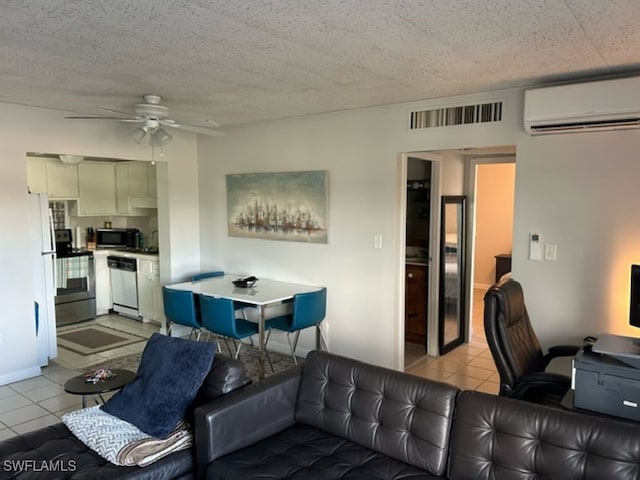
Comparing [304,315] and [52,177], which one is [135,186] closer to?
[52,177]

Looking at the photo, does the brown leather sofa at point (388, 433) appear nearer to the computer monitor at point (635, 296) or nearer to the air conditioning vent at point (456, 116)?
the computer monitor at point (635, 296)

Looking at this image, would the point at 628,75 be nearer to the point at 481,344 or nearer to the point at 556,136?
the point at 556,136

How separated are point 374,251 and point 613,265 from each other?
1907 mm

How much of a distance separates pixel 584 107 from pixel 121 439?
3.33 meters

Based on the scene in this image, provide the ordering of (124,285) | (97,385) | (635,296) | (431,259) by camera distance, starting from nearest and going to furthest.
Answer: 1. (635,296)
2. (97,385)
3. (431,259)
4. (124,285)

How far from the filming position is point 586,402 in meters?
2.23

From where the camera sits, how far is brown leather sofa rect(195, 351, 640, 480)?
6.27 feet

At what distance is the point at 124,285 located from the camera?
661 cm

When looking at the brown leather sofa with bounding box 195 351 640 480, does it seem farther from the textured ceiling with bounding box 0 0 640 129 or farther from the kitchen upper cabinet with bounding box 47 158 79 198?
the kitchen upper cabinet with bounding box 47 158 79 198

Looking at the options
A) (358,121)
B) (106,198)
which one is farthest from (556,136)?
(106,198)

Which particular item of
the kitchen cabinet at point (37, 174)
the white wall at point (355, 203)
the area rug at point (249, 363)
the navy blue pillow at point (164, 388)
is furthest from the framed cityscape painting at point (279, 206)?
the kitchen cabinet at point (37, 174)

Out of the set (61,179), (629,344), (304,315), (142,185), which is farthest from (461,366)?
(61,179)

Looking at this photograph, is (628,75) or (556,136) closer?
(628,75)

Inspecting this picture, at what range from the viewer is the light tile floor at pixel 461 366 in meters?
4.40
